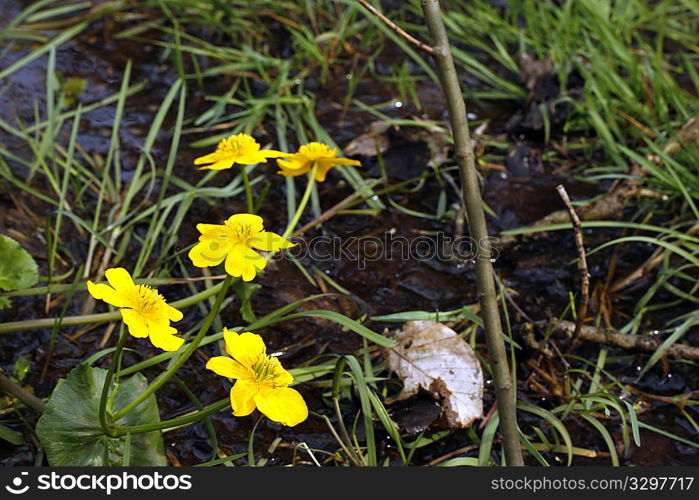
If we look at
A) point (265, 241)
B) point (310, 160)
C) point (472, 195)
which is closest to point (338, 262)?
point (310, 160)

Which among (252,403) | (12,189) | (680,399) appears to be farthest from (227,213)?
(680,399)

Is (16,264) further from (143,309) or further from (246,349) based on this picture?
(246,349)

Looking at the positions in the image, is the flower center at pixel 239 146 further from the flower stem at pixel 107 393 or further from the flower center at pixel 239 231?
the flower stem at pixel 107 393

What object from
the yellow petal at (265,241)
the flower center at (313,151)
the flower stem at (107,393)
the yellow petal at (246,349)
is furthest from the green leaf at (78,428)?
the flower center at (313,151)

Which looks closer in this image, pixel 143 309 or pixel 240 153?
pixel 143 309

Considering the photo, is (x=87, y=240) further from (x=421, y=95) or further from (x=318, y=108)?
(x=421, y=95)

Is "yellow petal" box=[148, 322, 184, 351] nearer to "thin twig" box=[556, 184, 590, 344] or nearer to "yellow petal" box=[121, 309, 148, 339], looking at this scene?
"yellow petal" box=[121, 309, 148, 339]

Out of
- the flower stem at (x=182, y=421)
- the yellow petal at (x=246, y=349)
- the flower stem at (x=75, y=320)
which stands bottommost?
the flower stem at (x=182, y=421)
